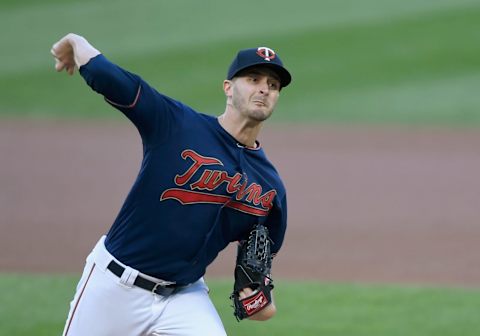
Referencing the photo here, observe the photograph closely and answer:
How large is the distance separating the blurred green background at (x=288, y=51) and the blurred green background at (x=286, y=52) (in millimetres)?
18

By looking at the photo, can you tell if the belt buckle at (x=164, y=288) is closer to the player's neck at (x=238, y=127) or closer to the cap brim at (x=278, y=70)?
the player's neck at (x=238, y=127)

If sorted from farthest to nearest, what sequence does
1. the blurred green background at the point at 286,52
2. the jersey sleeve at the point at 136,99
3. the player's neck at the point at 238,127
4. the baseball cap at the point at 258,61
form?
the blurred green background at the point at 286,52 → the player's neck at the point at 238,127 → the baseball cap at the point at 258,61 → the jersey sleeve at the point at 136,99

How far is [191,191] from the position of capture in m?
4.92

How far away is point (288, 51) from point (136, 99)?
11.8 metres

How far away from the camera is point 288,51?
53.4ft

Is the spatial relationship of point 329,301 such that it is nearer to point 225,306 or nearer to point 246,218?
point 225,306

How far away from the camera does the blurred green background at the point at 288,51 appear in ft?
49.6

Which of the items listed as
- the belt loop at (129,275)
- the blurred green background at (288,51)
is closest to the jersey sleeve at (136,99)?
the belt loop at (129,275)

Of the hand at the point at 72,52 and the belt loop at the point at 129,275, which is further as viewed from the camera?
the belt loop at the point at 129,275

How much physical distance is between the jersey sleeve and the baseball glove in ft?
2.42

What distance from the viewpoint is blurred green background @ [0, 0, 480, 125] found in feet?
49.6

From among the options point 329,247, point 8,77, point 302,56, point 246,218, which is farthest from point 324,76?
point 246,218

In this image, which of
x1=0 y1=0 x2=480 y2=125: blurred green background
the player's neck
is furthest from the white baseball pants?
x1=0 y1=0 x2=480 y2=125: blurred green background

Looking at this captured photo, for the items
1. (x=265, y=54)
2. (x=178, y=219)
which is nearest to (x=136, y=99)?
(x=178, y=219)
